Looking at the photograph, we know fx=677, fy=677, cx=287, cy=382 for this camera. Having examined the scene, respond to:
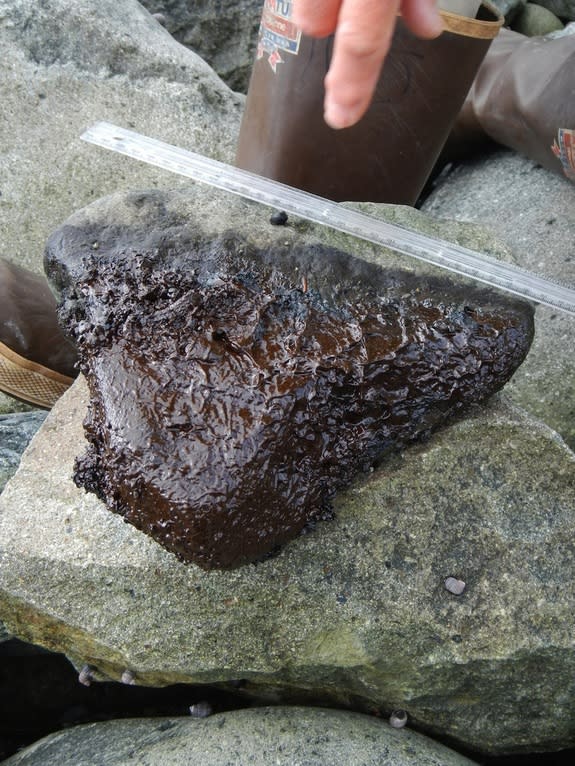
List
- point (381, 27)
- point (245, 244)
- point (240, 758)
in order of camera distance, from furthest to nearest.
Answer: point (245, 244) → point (240, 758) → point (381, 27)

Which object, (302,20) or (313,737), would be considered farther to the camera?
(313,737)

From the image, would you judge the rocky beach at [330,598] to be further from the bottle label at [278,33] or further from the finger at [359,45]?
the finger at [359,45]

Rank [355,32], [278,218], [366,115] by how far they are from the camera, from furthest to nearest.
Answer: [366,115] → [278,218] → [355,32]

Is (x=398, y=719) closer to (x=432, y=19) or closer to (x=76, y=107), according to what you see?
(x=432, y=19)

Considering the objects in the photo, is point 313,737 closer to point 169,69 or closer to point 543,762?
point 543,762

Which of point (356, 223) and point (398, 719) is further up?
point (356, 223)

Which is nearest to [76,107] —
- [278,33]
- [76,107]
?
[76,107]

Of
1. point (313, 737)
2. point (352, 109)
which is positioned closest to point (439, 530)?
point (313, 737)
